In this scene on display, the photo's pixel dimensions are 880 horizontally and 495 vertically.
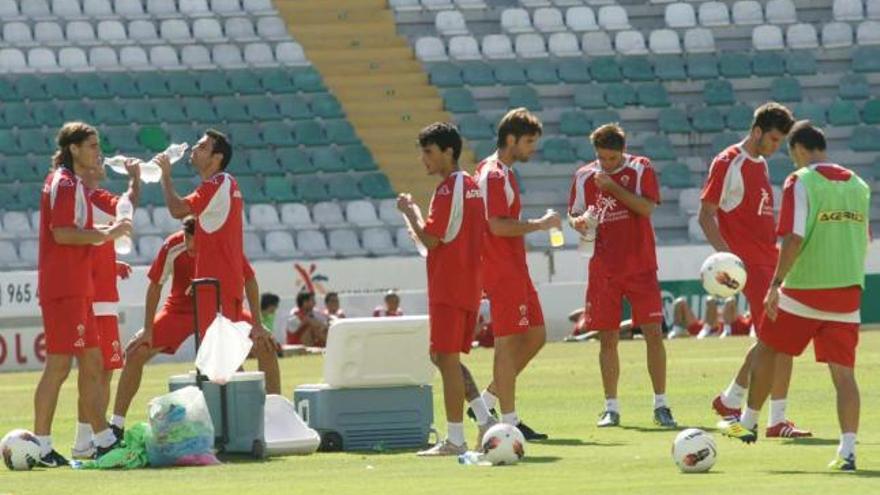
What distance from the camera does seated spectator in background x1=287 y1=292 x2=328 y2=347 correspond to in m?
33.2

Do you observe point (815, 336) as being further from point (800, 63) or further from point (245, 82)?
point (800, 63)

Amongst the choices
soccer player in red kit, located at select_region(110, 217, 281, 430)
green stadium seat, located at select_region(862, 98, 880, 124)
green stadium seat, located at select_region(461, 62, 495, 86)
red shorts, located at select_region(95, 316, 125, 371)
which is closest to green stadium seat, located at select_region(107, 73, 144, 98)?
green stadium seat, located at select_region(461, 62, 495, 86)

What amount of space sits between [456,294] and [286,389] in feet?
30.4

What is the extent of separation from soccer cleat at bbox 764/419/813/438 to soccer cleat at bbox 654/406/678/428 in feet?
4.32

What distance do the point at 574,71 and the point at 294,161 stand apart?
6.11m

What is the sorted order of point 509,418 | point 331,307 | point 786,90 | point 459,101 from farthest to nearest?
point 786,90, point 459,101, point 331,307, point 509,418

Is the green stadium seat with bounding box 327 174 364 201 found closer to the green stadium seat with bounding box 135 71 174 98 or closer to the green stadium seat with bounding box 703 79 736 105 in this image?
the green stadium seat with bounding box 135 71 174 98

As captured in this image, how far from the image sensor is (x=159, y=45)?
43062 mm

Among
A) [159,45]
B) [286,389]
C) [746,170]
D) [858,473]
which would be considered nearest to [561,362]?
[286,389]

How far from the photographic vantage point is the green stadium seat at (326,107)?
138 ft

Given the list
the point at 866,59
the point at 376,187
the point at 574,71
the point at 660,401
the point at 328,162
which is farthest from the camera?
the point at 866,59

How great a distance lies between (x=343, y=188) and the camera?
40.8m

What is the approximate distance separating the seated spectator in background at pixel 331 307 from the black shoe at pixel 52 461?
1917 centimetres

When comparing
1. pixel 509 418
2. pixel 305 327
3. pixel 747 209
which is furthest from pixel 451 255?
pixel 305 327
